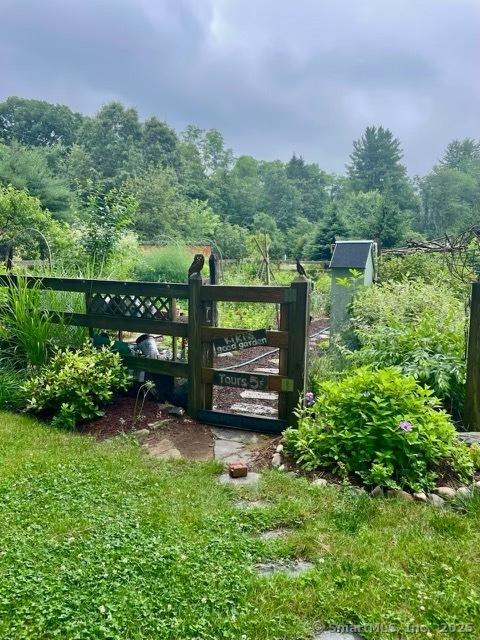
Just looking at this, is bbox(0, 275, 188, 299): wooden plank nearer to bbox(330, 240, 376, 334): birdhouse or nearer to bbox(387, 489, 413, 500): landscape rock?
bbox(387, 489, 413, 500): landscape rock

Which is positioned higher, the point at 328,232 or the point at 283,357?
the point at 328,232

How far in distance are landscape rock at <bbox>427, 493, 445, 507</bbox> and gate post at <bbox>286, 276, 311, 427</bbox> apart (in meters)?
1.16

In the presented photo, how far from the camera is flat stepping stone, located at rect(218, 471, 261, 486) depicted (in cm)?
271

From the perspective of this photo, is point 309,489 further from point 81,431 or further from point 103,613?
point 81,431

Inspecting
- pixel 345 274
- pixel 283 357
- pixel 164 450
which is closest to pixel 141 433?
pixel 164 450

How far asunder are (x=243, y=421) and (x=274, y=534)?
1500mm

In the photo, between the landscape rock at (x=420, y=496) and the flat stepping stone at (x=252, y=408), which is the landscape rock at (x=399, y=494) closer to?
the landscape rock at (x=420, y=496)

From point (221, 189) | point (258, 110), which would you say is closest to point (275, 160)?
point (258, 110)

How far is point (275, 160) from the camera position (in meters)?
50.5

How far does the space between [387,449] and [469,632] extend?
1.12 meters

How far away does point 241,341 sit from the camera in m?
3.60

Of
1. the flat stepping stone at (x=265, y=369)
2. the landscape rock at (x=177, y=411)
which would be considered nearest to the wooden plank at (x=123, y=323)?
the landscape rock at (x=177, y=411)

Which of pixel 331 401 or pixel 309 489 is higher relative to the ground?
pixel 331 401

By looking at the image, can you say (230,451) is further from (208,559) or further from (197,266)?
(197,266)
